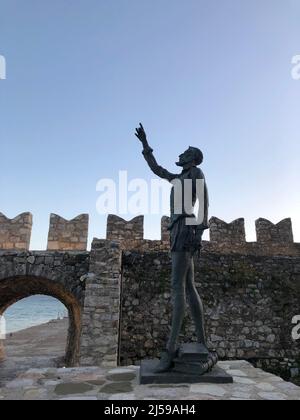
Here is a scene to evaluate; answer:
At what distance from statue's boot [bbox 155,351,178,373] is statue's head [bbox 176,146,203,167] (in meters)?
2.32

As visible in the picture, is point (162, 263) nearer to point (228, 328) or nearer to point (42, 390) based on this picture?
point (228, 328)

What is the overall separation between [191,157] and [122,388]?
9.16 feet

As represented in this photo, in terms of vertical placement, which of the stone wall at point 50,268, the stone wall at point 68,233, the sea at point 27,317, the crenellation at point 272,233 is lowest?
the sea at point 27,317

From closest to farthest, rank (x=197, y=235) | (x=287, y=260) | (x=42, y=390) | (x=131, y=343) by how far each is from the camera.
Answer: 1. (x=42, y=390)
2. (x=197, y=235)
3. (x=131, y=343)
4. (x=287, y=260)

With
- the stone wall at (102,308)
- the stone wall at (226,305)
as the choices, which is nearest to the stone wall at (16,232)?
the stone wall at (102,308)

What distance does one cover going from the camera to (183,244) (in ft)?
12.1

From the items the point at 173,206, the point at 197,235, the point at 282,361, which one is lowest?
the point at 282,361

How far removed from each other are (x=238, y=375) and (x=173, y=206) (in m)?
2.21

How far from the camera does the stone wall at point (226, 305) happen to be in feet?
23.9

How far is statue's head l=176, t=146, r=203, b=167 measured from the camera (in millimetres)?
4043

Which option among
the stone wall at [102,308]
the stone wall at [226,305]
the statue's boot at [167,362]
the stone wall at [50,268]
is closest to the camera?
the statue's boot at [167,362]

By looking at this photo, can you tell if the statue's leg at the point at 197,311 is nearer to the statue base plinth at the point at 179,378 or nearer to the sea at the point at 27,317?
the statue base plinth at the point at 179,378
